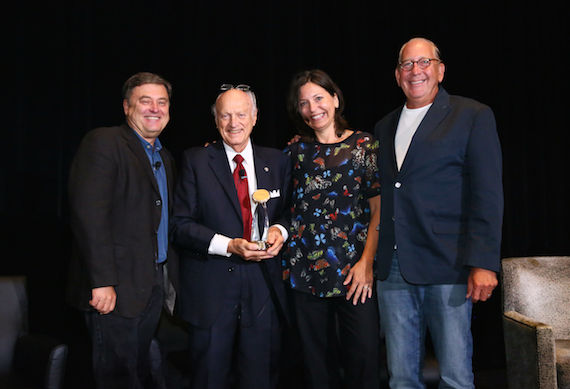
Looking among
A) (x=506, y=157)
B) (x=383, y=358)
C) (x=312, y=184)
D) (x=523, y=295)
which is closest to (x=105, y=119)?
(x=312, y=184)

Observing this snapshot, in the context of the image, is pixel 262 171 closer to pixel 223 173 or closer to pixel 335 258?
pixel 223 173

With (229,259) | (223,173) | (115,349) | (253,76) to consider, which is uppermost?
(253,76)

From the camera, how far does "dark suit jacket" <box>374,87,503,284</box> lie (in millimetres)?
1612

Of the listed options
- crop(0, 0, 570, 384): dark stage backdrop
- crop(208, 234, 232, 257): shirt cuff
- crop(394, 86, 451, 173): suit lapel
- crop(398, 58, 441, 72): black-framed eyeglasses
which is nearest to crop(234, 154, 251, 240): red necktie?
crop(208, 234, 232, 257): shirt cuff

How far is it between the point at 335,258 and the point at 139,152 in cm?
103

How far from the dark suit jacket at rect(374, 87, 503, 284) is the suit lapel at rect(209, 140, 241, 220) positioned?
2.22 feet

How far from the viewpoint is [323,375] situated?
1855 millimetres

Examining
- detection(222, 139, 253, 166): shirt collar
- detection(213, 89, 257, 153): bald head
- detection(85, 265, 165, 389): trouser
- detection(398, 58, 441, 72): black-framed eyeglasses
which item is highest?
detection(398, 58, 441, 72): black-framed eyeglasses

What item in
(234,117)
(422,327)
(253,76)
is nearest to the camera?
(422,327)

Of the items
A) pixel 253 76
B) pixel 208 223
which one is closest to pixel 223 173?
pixel 208 223

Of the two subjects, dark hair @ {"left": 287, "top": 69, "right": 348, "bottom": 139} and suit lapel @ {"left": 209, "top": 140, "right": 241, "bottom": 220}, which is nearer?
suit lapel @ {"left": 209, "top": 140, "right": 241, "bottom": 220}

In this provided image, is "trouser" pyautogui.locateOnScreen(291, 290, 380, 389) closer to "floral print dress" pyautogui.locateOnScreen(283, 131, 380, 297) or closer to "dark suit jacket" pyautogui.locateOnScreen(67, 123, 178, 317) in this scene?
"floral print dress" pyautogui.locateOnScreen(283, 131, 380, 297)

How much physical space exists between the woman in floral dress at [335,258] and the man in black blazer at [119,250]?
635 millimetres

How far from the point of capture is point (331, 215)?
6.04 ft
